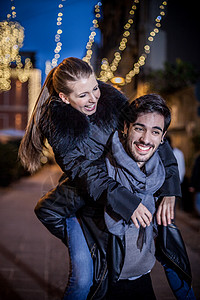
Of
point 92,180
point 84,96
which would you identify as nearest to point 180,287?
point 92,180

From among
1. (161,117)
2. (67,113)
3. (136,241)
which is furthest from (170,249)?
(67,113)

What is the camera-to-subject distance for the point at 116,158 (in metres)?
1.88

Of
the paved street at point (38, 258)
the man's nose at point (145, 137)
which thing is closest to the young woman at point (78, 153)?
the man's nose at point (145, 137)

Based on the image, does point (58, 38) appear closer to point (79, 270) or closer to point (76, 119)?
point (76, 119)

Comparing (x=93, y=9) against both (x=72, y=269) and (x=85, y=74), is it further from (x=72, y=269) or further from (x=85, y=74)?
(x=72, y=269)

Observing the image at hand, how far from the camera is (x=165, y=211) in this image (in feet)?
6.39

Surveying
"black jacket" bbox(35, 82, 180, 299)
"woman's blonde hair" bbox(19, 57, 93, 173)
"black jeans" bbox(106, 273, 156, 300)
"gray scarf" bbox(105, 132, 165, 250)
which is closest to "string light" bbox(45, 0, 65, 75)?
"woman's blonde hair" bbox(19, 57, 93, 173)

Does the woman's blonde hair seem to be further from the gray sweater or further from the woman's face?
the gray sweater

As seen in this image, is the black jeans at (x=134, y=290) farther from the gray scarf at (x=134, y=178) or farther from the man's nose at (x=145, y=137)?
the man's nose at (x=145, y=137)

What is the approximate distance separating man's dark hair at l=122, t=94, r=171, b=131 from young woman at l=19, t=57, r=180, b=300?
13cm

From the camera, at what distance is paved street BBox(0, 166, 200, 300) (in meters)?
2.66

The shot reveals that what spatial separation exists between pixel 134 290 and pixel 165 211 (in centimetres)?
67

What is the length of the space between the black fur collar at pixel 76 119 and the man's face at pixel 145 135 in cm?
18

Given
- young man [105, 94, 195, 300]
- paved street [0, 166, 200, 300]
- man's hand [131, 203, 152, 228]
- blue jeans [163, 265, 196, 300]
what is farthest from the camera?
paved street [0, 166, 200, 300]
